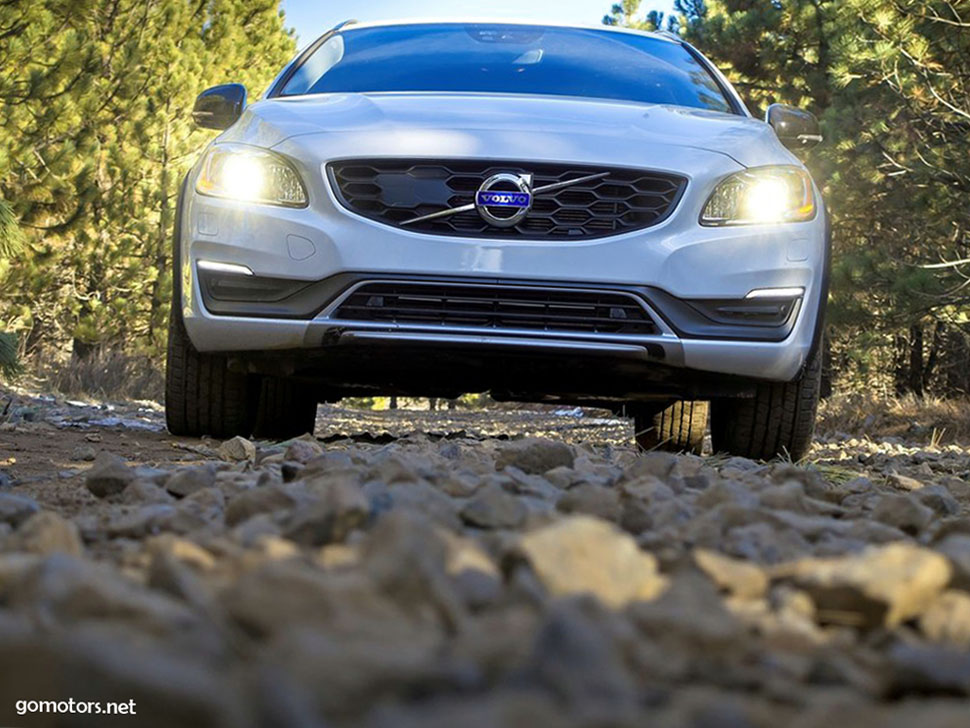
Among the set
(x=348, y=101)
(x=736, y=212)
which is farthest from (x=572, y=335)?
(x=348, y=101)

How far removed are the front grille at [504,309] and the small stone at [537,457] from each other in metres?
Result: 0.98

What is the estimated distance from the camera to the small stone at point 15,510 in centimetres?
190

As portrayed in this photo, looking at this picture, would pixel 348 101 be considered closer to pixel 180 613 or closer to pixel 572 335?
pixel 572 335

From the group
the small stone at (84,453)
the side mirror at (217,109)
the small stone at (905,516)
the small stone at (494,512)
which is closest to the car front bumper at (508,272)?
the small stone at (84,453)

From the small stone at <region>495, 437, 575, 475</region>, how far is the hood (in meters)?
1.32

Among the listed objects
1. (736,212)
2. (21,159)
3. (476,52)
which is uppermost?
(476,52)

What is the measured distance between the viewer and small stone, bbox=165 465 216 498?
2326 millimetres

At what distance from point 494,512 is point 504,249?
1968 millimetres

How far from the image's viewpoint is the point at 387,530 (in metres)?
1.24

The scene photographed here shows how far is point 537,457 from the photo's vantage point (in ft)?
8.94

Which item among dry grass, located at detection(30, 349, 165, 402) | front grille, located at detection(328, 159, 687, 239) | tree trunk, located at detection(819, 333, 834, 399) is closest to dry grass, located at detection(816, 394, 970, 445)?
tree trunk, located at detection(819, 333, 834, 399)

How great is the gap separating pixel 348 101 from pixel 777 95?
505 inches

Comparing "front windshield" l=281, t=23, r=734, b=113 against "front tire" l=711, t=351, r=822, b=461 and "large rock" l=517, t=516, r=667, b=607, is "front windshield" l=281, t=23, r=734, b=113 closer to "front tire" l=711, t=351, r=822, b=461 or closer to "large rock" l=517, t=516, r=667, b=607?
"front tire" l=711, t=351, r=822, b=461

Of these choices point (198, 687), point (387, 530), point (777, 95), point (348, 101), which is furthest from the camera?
point (777, 95)
